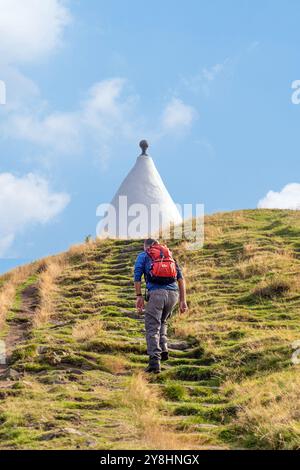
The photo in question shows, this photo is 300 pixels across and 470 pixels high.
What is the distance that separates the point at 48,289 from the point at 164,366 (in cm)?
855

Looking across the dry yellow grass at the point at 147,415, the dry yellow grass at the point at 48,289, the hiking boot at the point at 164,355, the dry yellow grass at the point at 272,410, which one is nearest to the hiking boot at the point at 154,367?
the dry yellow grass at the point at 147,415

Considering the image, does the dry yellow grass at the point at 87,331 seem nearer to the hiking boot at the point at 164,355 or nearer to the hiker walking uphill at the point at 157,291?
the hiking boot at the point at 164,355

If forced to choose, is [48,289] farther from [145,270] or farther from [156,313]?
[156,313]

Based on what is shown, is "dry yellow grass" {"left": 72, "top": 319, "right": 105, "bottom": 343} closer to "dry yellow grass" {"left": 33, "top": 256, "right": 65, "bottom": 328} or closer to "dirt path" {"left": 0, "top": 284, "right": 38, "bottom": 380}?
"dirt path" {"left": 0, "top": 284, "right": 38, "bottom": 380}

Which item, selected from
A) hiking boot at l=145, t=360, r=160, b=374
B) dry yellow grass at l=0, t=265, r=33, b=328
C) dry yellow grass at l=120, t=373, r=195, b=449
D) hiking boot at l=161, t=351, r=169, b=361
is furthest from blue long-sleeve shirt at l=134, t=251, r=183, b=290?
dry yellow grass at l=0, t=265, r=33, b=328

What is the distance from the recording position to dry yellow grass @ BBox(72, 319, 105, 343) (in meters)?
11.6

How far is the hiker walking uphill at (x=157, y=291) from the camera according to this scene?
386 inches

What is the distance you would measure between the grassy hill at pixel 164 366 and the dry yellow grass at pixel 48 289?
0.06m

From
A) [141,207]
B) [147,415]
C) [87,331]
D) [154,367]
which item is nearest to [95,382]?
[154,367]

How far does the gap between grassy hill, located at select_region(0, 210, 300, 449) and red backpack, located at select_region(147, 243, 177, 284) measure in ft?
4.20

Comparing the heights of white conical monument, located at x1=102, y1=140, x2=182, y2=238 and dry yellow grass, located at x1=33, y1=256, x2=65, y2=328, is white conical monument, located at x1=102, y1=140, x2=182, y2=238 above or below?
above

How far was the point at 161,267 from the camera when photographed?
9.90m
